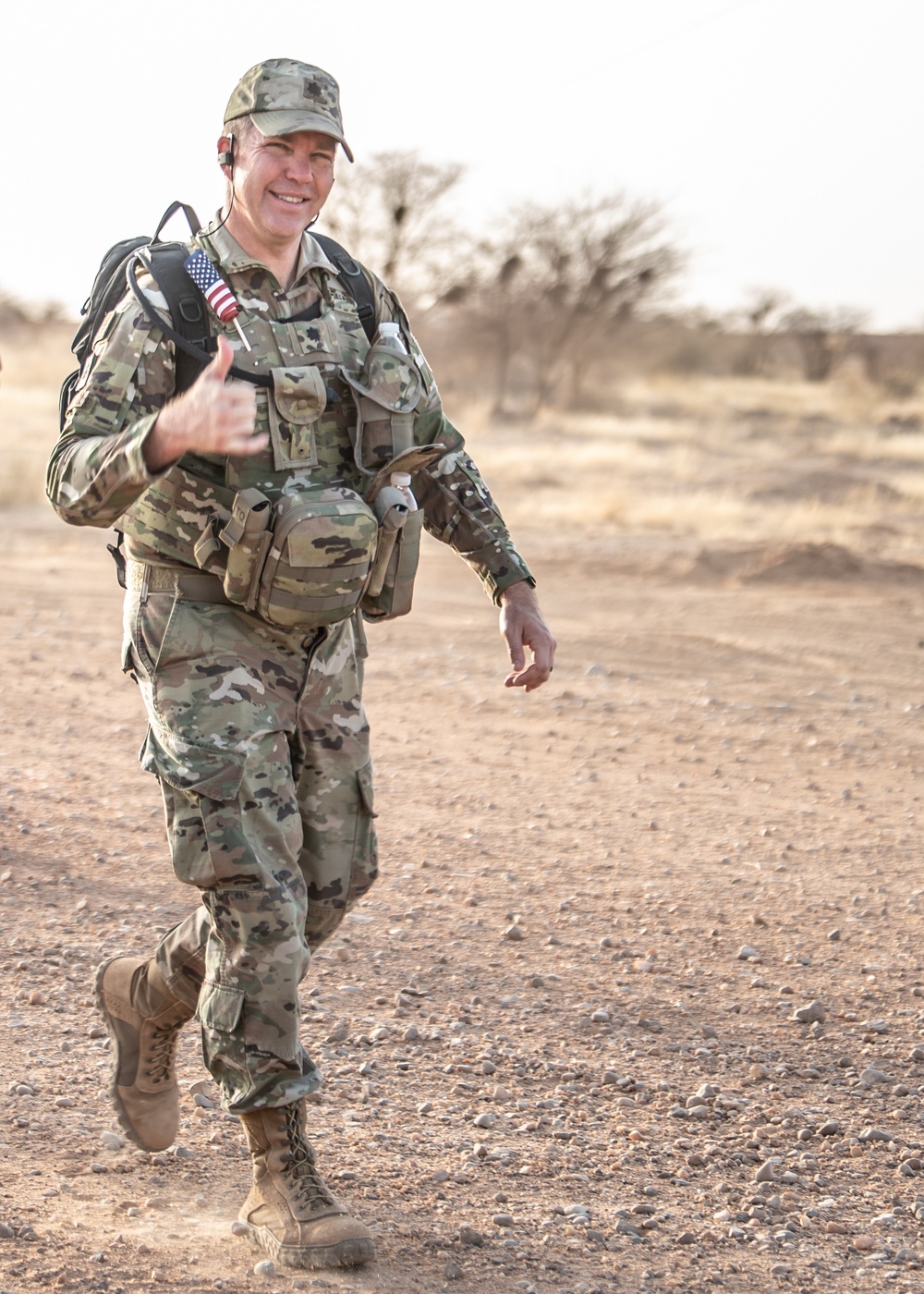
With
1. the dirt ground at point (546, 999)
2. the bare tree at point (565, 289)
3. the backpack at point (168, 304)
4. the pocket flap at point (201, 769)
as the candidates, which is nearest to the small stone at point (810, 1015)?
the dirt ground at point (546, 999)

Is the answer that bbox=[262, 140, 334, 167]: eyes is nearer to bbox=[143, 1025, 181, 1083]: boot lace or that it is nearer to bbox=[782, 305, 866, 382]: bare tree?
bbox=[143, 1025, 181, 1083]: boot lace

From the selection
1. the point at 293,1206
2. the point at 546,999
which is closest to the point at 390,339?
the point at 293,1206

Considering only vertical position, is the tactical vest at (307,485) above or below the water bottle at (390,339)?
below

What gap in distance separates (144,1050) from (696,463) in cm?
1866

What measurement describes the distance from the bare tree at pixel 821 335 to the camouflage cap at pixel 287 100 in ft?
140

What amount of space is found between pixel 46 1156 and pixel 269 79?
212 cm

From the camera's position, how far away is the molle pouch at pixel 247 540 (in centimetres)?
271

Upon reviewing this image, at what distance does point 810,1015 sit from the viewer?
13.4 ft

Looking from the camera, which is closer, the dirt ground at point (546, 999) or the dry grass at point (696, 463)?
the dirt ground at point (546, 999)

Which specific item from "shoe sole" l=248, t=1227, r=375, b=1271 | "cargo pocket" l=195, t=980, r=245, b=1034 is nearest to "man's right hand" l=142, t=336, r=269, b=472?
"cargo pocket" l=195, t=980, r=245, b=1034

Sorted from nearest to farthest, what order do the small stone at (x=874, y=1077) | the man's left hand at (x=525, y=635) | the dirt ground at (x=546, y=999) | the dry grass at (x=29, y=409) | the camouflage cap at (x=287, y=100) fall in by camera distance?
the camouflage cap at (x=287, y=100) < the dirt ground at (x=546, y=999) < the man's left hand at (x=525, y=635) < the small stone at (x=874, y=1077) < the dry grass at (x=29, y=409)

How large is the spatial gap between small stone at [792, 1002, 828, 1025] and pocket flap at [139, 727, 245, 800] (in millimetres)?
1986

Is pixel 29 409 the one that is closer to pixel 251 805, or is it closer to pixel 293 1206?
pixel 251 805

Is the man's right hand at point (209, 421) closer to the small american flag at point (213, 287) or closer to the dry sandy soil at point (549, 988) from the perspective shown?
the small american flag at point (213, 287)
